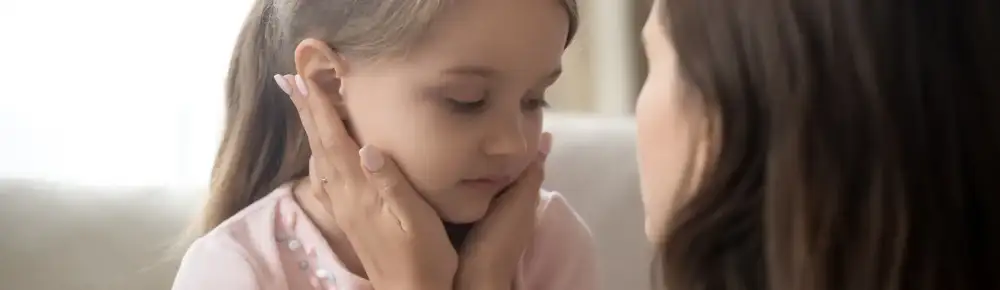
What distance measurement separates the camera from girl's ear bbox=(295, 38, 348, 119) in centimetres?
82

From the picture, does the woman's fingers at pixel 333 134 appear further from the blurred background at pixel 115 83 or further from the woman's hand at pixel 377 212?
the blurred background at pixel 115 83

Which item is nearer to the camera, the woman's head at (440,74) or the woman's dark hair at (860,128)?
the woman's dark hair at (860,128)

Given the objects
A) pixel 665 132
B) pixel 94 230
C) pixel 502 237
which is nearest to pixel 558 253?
pixel 502 237

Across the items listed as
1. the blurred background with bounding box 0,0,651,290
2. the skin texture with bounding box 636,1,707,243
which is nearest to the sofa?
the blurred background with bounding box 0,0,651,290

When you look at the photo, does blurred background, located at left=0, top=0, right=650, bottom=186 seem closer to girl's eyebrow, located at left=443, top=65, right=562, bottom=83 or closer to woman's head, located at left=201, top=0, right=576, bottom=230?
woman's head, located at left=201, top=0, right=576, bottom=230

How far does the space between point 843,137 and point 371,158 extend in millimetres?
374

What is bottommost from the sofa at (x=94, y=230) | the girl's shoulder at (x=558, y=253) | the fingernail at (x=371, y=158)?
the sofa at (x=94, y=230)

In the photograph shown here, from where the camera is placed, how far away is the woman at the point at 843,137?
55cm

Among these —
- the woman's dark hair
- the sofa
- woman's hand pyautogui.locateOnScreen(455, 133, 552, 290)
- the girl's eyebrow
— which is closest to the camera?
the woman's dark hair

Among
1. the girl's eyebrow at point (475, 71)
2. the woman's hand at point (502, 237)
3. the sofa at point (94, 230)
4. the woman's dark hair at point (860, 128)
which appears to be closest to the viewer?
the woman's dark hair at point (860, 128)

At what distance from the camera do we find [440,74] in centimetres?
78


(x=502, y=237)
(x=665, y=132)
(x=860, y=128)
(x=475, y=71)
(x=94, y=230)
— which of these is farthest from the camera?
(x=94, y=230)

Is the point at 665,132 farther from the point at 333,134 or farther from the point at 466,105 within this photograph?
the point at 333,134

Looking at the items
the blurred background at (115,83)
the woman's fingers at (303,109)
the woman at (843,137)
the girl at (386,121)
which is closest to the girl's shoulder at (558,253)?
the girl at (386,121)
